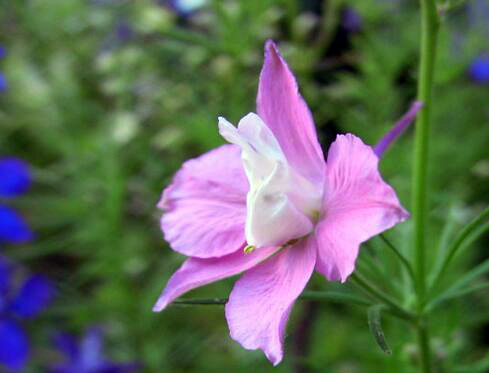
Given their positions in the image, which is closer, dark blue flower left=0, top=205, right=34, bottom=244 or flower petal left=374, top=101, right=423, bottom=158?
flower petal left=374, top=101, right=423, bottom=158

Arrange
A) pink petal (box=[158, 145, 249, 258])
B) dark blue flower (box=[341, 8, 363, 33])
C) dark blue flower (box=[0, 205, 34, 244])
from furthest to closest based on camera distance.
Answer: dark blue flower (box=[341, 8, 363, 33]), dark blue flower (box=[0, 205, 34, 244]), pink petal (box=[158, 145, 249, 258])

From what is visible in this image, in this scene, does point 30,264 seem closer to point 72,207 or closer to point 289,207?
point 72,207

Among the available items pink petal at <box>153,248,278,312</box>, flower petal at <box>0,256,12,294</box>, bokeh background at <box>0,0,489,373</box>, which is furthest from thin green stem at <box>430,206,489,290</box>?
flower petal at <box>0,256,12,294</box>

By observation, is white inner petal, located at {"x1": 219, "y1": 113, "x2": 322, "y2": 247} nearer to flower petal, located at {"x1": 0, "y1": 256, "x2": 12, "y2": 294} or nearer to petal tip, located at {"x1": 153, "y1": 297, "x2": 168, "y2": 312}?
petal tip, located at {"x1": 153, "y1": 297, "x2": 168, "y2": 312}

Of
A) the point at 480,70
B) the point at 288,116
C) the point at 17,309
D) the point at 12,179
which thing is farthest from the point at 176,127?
the point at 288,116

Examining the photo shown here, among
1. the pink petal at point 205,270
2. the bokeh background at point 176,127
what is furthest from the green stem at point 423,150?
the bokeh background at point 176,127

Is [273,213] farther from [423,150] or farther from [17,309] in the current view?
[17,309]

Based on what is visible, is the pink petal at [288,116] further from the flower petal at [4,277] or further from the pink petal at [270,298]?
the flower petal at [4,277]
